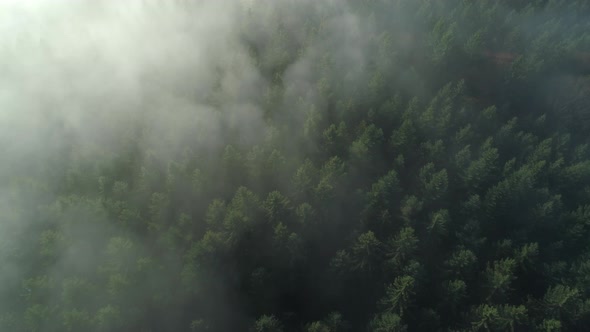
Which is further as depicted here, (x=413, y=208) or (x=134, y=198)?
(x=413, y=208)

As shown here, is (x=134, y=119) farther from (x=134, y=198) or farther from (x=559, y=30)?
(x=559, y=30)

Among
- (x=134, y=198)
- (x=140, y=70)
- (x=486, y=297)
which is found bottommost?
(x=486, y=297)

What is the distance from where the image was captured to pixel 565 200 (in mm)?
31844

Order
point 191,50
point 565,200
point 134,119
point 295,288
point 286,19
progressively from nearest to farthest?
point 295,288, point 134,119, point 565,200, point 191,50, point 286,19

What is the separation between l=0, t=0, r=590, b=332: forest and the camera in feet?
74.4

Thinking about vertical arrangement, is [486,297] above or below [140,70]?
below

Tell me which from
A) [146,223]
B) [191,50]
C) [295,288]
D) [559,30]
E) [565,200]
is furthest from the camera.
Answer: [559,30]

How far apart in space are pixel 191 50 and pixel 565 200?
1291 inches

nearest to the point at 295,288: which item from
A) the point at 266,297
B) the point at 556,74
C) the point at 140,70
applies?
the point at 266,297

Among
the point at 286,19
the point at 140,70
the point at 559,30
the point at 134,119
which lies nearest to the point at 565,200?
the point at 559,30

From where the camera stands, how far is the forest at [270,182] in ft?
74.4

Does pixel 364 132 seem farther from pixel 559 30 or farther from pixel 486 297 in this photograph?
pixel 559 30

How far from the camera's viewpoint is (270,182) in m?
27.1

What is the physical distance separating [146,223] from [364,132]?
51.9 ft
